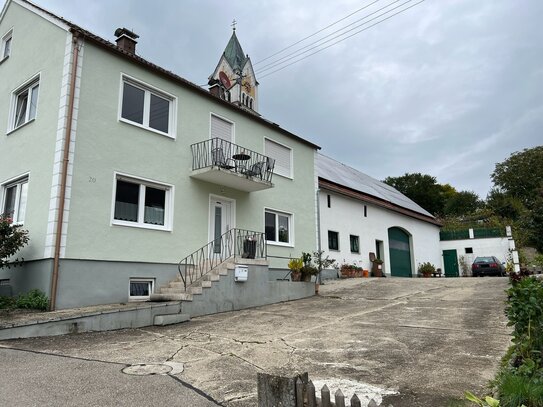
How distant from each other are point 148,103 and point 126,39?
2.61 metres

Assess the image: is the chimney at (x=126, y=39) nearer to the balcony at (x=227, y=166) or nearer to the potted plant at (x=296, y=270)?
the balcony at (x=227, y=166)

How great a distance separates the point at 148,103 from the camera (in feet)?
40.8

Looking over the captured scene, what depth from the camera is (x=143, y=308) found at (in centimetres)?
922

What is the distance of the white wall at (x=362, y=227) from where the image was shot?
20000mm

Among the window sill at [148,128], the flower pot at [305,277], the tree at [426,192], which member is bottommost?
the flower pot at [305,277]

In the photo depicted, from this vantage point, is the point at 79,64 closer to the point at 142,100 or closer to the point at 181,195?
the point at 142,100

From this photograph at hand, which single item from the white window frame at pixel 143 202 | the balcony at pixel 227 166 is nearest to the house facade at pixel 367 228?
the balcony at pixel 227 166

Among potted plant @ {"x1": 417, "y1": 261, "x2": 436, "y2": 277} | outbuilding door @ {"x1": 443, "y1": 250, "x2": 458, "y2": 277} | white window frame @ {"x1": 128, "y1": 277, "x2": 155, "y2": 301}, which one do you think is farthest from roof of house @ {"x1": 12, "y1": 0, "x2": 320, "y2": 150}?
outbuilding door @ {"x1": 443, "y1": 250, "x2": 458, "y2": 277}

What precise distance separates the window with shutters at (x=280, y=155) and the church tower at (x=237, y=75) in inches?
1269

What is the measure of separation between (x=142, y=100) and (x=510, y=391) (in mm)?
11467

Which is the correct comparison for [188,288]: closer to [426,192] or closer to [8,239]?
[8,239]

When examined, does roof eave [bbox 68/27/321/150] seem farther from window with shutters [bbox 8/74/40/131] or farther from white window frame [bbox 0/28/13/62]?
white window frame [bbox 0/28/13/62]

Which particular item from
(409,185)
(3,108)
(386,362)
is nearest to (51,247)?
(3,108)

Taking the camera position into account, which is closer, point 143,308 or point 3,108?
point 143,308
